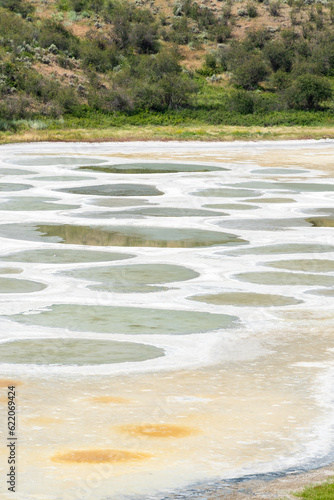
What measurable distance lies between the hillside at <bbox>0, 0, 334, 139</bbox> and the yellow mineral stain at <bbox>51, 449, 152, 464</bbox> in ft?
142

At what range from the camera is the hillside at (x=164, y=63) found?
56938mm

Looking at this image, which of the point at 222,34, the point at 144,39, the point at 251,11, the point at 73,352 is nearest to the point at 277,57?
the point at 222,34

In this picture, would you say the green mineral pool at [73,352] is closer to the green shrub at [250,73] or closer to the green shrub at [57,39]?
the green shrub at [250,73]

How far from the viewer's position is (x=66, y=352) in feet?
34.2

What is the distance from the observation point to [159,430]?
7.88 meters

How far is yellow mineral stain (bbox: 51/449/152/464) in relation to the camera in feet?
23.2

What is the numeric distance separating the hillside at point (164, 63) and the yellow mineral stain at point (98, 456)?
4323 centimetres

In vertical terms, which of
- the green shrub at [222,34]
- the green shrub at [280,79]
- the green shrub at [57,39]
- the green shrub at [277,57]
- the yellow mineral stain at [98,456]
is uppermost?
the green shrub at [222,34]

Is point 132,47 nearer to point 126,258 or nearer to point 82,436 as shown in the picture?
point 126,258

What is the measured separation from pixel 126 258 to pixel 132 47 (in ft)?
→ 194

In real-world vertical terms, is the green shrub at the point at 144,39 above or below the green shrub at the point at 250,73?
above

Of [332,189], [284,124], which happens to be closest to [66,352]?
[332,189]

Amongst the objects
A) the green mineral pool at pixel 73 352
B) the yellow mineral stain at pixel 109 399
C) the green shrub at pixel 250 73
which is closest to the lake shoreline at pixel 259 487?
the yellow mineral stain at pixel 109 399

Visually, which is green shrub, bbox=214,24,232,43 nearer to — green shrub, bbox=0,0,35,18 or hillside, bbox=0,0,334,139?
hillside, bbox=0,0,334,139
